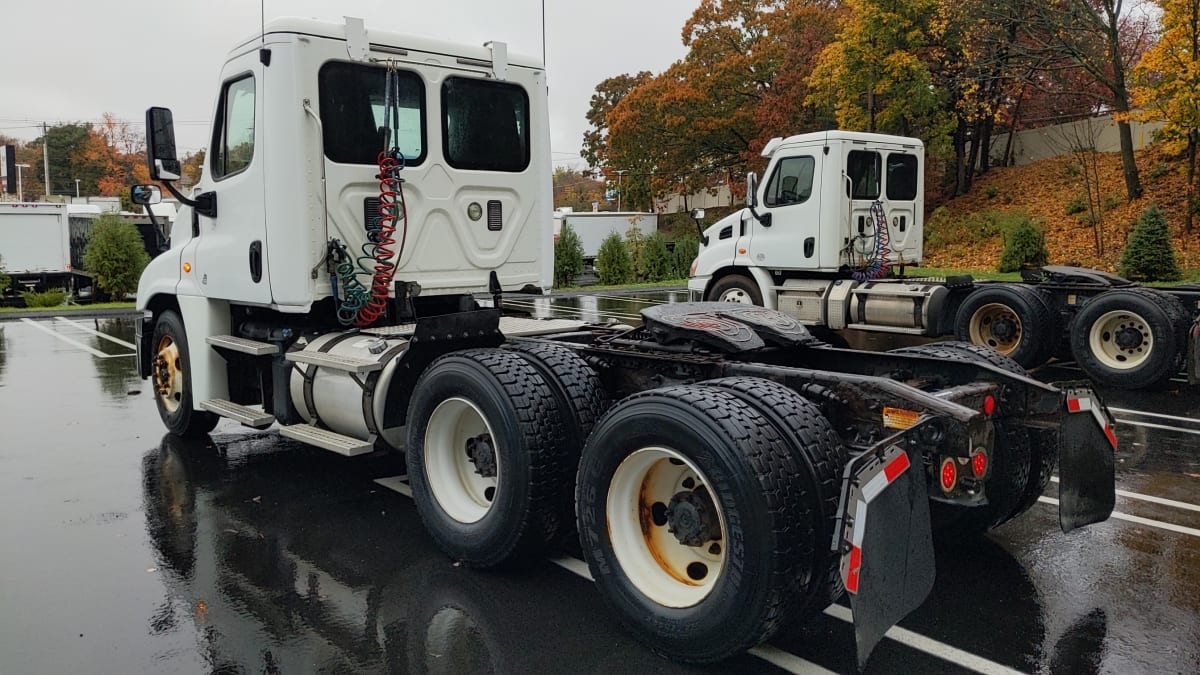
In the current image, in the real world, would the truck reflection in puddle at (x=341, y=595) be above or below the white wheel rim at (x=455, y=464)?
below

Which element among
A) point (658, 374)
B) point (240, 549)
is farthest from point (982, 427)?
point (240, 549)

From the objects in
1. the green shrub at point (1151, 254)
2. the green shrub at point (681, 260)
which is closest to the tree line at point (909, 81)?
the green shrub at point (1151, 254)

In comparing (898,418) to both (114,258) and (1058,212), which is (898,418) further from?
(1058,212)

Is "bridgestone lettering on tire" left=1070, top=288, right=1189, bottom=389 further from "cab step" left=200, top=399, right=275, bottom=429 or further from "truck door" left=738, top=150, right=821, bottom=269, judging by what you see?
"cab step" left=200, top=399, right=275, bottom=429

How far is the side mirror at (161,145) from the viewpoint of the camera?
20.7 ft

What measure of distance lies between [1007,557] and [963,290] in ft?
22.8

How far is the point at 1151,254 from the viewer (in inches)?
734

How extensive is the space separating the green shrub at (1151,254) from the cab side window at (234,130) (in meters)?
18.0

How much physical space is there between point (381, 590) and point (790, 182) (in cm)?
913

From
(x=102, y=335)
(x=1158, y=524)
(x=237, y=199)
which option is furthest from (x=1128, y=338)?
(x=102, y=335)

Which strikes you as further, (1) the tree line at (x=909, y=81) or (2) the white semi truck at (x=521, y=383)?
(1) the tree line at (x=909, y=81)

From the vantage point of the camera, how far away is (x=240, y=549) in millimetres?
5137

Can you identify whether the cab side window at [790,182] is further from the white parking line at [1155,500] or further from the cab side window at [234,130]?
→ the cab side window at [234,130]

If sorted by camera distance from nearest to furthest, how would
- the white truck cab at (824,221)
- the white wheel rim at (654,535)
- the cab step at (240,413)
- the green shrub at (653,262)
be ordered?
the white wheel rim at (654,535) < the cab step at (240,413) < the white truck cab at (824,221) < the green shrub at (653,262)
